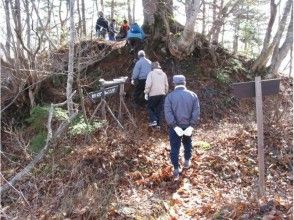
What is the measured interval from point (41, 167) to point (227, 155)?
15.2 ft

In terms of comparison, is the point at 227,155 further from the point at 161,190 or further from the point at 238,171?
the point at 161,190

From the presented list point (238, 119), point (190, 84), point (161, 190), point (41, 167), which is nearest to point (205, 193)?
point (161, 190)

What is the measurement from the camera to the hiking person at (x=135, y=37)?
1434 cm

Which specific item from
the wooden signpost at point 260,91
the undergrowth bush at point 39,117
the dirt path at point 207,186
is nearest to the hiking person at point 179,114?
the dirt path at point 207,186

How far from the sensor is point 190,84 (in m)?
14.0

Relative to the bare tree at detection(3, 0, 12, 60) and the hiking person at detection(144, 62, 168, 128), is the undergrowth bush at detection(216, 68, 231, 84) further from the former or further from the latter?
the bare tree at detection(3, 0, 12, 60)

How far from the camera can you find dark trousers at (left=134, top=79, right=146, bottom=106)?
472 inches

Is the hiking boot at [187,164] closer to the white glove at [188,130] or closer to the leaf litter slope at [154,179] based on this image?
the leaf litter slope at [154,179]

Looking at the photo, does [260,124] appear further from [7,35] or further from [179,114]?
[7,35]

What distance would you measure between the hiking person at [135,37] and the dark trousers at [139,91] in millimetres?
2680

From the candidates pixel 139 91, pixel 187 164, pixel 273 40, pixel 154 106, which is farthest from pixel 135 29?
pixel 187 164

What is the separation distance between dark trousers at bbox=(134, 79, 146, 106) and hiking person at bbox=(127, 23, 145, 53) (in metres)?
2.68

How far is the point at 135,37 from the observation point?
14391 millimetres

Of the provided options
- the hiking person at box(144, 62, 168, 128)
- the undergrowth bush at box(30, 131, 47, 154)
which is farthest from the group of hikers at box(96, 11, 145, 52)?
the undergrowth bush at box(30, 131, 47, 154)
